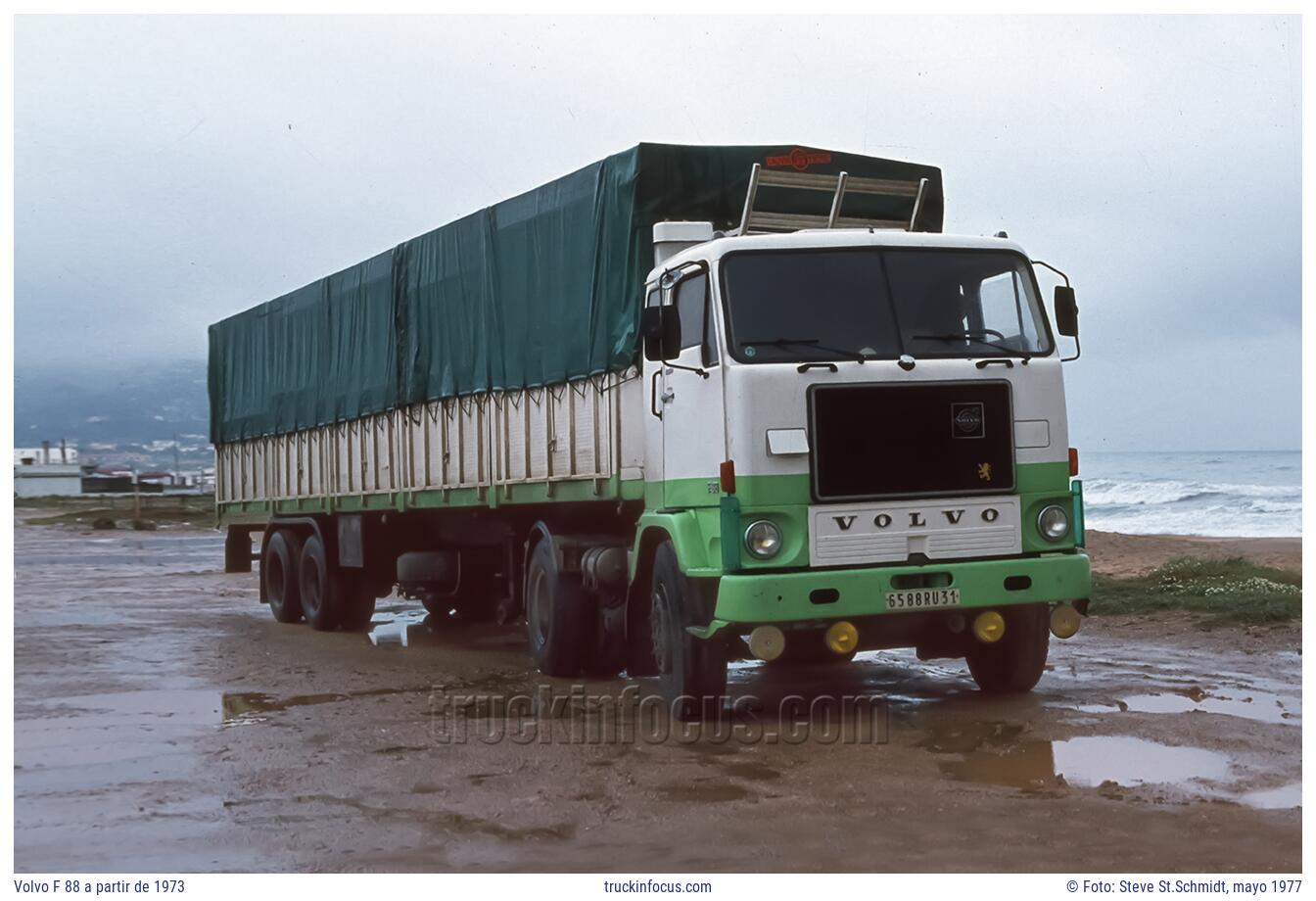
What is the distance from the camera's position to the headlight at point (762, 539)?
8688mm

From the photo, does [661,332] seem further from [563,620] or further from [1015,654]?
[1015,654]

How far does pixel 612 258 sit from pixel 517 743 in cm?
358

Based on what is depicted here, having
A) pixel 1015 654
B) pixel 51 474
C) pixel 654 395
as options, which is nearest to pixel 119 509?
pixel 51 474

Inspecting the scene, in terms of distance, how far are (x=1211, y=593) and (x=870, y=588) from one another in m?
8.05

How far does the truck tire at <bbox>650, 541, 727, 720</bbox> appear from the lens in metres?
9.10

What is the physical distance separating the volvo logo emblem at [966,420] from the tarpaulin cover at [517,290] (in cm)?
209

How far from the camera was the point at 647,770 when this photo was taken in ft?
25.7

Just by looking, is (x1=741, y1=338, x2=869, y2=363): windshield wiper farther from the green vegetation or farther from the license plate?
the green vegetation

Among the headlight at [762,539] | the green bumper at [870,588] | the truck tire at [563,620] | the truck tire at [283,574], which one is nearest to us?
the green bumper at [870,588]

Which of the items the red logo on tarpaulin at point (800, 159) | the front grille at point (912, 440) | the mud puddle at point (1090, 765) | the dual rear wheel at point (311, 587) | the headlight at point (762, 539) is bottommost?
the mud puddle at point (1090, 765)

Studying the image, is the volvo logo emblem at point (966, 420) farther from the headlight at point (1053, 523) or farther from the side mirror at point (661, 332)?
the side mirror at point (661, 332)

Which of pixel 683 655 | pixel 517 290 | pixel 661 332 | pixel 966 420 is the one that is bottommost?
pixel 683 655

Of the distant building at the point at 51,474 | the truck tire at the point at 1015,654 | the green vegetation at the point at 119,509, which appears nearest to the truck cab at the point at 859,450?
the truck tire at the point at 1015,654

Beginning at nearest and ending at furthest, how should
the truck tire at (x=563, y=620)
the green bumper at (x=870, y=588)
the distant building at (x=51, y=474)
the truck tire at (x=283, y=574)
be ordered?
the green bumper at (x=870, y=588)
the truck tire at (x=563, y=620)
the truck tire at (x=283, y=574)
the distant building at (x=51, y=474)
